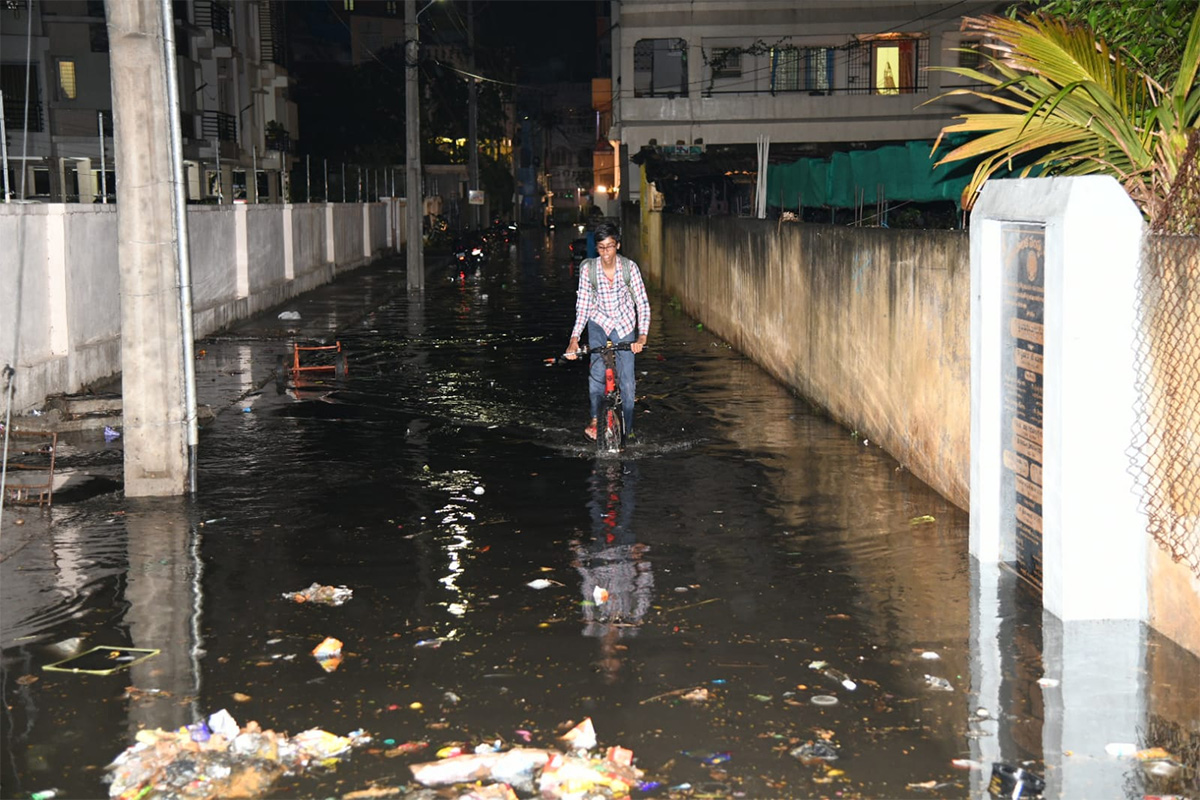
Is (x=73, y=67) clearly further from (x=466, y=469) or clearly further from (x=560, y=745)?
(x=560, y=745)

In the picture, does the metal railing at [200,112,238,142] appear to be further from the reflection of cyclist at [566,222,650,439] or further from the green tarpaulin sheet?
the reflection of cyclist at [566,222,650,439]

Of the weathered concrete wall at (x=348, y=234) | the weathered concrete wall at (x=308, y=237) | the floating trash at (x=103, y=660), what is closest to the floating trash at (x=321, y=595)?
the floating trash at (x=103, y=660)

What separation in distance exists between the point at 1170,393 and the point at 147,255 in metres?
6.96

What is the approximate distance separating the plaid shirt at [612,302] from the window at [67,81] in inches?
1487

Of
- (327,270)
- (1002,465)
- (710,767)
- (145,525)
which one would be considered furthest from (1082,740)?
(327,270)

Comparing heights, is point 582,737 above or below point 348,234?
below

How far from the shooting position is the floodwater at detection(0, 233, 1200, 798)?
5.43 m

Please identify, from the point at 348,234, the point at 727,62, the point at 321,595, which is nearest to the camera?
the point at 321,595

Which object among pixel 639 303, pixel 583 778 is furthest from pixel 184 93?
pixel 583 778

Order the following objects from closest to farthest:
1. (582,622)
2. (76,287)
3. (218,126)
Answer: (582,622)
(76,287)
(218,126)

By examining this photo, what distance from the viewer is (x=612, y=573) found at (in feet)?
26.4

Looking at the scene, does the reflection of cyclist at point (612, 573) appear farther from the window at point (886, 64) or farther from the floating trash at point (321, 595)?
the window at point (886, 64)

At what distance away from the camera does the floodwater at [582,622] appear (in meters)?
5.43

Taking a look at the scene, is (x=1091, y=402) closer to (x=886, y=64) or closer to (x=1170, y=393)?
(x=1170, y=393)
